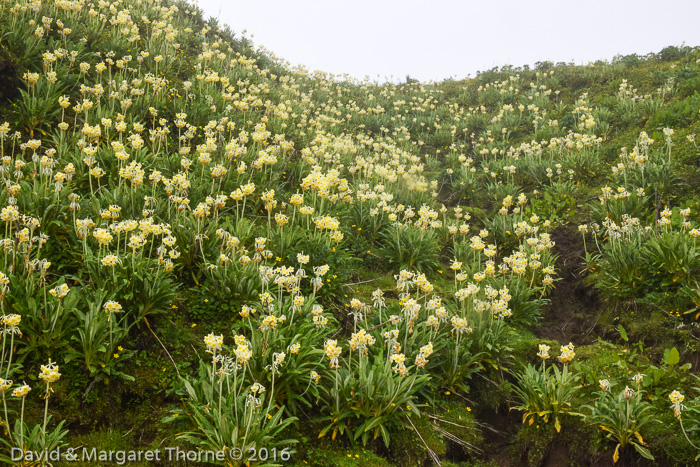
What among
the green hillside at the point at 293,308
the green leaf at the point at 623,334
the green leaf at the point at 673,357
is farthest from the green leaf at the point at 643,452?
the green leaf at the point at 623,334

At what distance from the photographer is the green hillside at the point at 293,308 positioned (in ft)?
11.8

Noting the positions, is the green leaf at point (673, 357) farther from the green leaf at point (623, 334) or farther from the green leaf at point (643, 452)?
the green leaf at point (643, 452)

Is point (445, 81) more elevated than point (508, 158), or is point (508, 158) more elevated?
point (445, 81)

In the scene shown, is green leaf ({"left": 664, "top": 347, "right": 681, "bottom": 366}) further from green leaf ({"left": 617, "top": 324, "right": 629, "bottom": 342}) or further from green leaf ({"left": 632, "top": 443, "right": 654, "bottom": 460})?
green leaf ({"left": 632, "top": 443, "right": 654, "bottom": 460})

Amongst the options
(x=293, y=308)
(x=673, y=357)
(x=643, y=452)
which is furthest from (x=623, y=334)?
(x=293, y=308)

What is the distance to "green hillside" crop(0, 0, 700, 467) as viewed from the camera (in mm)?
3594

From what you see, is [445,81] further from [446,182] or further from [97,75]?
[97,75]

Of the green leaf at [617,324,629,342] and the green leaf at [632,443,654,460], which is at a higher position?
the green leaf at [617,324,629,342]

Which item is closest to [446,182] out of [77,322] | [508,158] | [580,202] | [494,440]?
[508,158]

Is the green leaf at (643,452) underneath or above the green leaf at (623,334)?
underneath

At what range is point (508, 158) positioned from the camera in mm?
10828

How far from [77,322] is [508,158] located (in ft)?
32.0

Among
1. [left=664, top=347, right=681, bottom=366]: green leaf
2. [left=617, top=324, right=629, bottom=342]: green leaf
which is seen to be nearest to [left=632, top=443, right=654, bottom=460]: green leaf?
[left=664, top=347, right=681, bottom=366]: green leaf

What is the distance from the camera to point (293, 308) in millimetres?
4129
